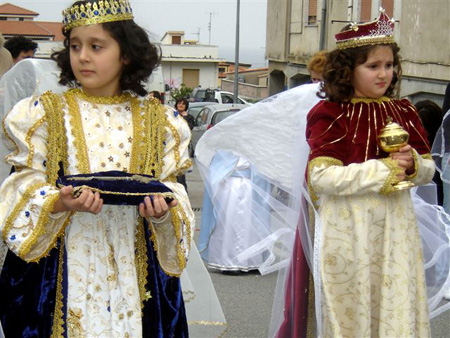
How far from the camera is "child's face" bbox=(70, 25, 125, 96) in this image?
276cm

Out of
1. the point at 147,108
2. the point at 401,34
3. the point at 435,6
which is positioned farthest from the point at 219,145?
the point at 401,34

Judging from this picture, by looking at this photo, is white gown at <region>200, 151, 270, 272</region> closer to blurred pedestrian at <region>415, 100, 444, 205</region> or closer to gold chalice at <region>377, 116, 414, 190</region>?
blurred pedestrian at <region>415, 100, 444, 205</region>

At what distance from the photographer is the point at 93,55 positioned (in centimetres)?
277

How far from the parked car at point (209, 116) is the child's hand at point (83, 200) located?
13.9m

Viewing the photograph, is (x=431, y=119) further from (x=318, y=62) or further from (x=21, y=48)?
(x=21, y=48)

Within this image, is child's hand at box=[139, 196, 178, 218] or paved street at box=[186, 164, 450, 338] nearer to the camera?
child's hand at box=[139, 196, 178, 218]

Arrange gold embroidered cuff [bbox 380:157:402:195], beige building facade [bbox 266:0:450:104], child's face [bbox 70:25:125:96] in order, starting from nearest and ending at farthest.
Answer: child's face [bbox 70:25:125:96] → gold embroidered cuff [bbox 380:157:402:195] → beige building facade [bbox 266:0:450:104]

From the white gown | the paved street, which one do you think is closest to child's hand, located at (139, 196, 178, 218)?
the paved street

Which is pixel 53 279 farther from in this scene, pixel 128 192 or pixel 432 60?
pixel 432 60

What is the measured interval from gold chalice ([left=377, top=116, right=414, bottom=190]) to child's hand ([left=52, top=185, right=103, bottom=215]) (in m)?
1.34

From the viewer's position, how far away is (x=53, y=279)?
2.73 m

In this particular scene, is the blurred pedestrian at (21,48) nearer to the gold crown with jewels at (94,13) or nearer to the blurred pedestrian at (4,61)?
the blurred pedestrian at (4,61)

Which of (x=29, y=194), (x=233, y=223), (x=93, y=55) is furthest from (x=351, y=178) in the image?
(x=233, y=223)

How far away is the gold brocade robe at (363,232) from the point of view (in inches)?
132
